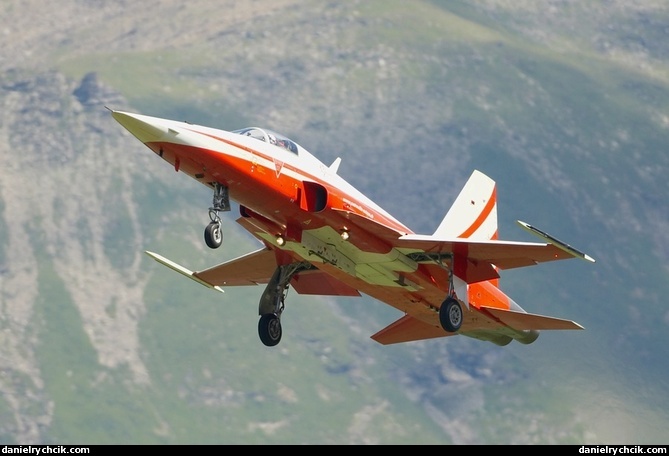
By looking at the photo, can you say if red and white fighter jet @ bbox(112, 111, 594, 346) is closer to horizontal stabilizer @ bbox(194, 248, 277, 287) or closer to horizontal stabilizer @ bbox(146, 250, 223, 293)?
horizontal stabilizer @ bbox(194, 248, 277, 287)

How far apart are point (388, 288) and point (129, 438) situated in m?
96.6

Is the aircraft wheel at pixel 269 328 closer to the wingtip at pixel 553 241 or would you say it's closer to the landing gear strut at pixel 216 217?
the landing gear strut at pixel 216 217

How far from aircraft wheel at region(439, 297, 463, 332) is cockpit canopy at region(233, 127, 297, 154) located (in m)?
6.12

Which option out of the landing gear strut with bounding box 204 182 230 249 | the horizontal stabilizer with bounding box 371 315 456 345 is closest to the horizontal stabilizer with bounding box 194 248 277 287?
the horizontal stabilizer with bounding box 371 315 456 345

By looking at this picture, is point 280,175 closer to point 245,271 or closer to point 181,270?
point 181,270

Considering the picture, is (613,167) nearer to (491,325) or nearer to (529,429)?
(529,429)

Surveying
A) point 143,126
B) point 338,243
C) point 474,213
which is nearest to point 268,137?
point 338,243

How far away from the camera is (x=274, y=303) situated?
1586 inches

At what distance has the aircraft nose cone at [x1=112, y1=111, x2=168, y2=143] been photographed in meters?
33.5

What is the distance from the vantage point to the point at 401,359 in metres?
138

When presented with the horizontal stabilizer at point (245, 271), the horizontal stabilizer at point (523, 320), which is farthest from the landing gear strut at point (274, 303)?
the horizontal stabilizer at point (523, 320)

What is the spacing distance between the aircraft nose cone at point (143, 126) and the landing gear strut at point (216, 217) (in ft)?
7.12

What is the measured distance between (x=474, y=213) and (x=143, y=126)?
13.7 meters

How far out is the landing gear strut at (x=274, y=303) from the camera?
131ft
